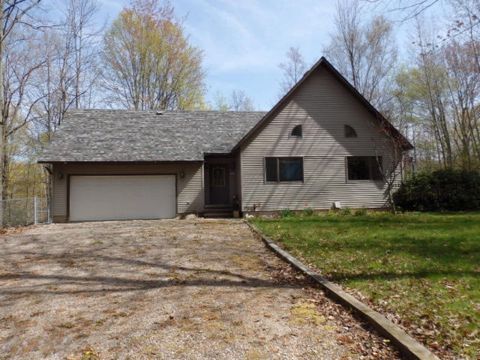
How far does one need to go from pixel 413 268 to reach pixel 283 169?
10984 millimetres

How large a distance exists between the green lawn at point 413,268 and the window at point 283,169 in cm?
509

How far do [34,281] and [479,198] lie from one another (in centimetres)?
1784

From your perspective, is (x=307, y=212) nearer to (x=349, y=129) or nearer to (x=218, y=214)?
(x=218, y=214)

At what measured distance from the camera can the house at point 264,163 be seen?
16.7 meters

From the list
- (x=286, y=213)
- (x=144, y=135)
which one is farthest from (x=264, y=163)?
(x=144, y=135)

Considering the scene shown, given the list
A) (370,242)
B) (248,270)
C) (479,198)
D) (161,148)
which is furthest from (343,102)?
(248,270)

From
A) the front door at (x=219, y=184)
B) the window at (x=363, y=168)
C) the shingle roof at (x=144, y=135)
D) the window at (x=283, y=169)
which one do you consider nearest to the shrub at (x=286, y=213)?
the window at (x=283, y=169)

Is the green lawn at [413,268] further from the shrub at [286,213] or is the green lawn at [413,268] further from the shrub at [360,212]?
the shrub at [286,213]

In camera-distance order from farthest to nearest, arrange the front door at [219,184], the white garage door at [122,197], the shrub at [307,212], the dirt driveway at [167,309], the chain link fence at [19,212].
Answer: the front door at [219,184] < the white garage door at [122,197] < the shrub at [307,212] < the chain link fence at [19,212] < the dirt driveway at [167,309]

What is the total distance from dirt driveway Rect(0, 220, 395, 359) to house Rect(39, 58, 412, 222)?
26.8 ft

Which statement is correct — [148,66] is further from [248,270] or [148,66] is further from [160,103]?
[248,270]

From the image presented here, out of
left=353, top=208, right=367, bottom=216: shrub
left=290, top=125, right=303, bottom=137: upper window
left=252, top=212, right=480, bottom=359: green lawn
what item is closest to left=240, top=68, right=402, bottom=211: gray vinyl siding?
left=290, top=125, right=303, bottom=137: upper window

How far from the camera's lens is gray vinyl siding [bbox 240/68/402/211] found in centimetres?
1673

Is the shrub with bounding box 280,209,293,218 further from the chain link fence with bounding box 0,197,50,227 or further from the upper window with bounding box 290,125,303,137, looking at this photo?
the chain link fence with bounding box 0,197,50,227
